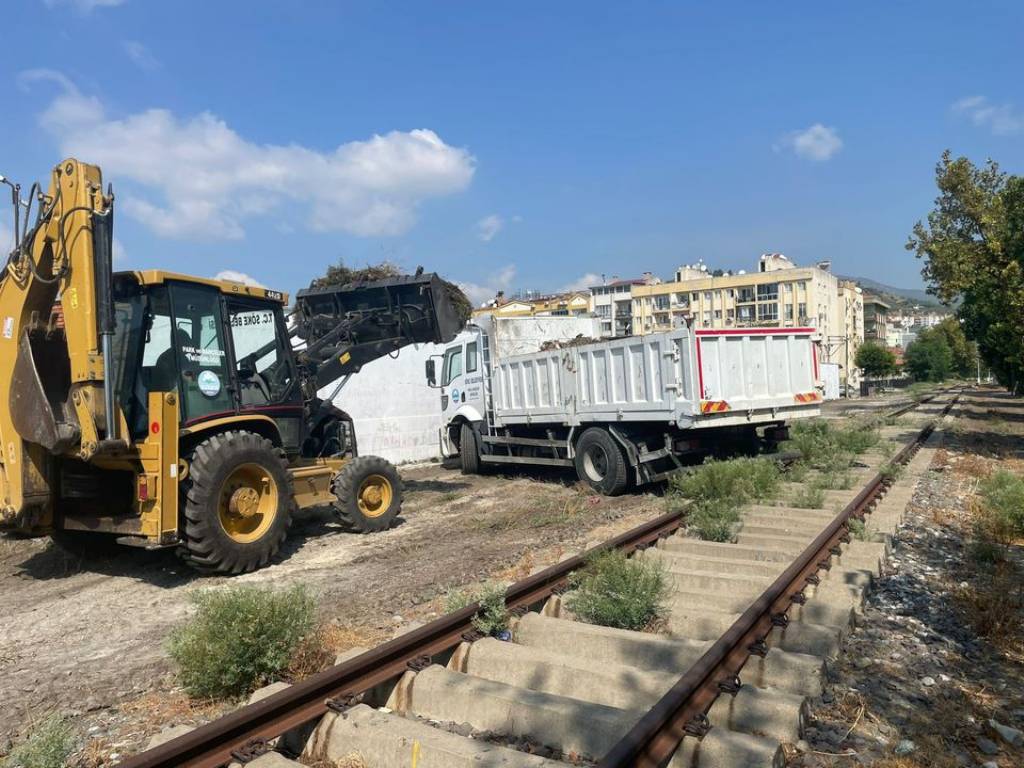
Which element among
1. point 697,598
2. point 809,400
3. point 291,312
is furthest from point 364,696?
point 809,400

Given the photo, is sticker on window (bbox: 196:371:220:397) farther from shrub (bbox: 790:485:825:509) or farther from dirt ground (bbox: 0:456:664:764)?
shrub (bbox: 790:485:825:509)

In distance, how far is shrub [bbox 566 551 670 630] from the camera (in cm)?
512

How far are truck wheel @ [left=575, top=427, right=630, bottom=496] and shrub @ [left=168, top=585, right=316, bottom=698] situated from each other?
23.1 ft

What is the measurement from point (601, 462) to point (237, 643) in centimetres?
798

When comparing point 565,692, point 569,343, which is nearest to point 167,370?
point 565,692

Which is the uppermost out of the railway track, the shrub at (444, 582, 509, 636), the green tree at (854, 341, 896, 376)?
the green tree at (854, 341, 896, 376)

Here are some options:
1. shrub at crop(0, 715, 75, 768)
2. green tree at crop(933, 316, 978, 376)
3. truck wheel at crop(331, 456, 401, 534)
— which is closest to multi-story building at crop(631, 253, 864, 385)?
green tree at crop(933, 316, 978, 376)

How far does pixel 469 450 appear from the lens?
49.7 ft

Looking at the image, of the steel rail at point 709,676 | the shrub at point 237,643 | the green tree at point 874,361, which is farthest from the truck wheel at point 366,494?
the green tree at point 874,361

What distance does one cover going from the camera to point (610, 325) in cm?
1838

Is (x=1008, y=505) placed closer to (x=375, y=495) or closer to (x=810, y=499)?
(x=810, y=499)

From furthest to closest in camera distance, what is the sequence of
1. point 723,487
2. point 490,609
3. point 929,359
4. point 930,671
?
point 929,359, point 723,487, point 490,609, point 930,671

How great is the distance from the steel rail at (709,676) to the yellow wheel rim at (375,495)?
17.5ft

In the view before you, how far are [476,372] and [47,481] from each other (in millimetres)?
8581
